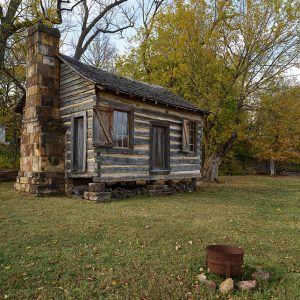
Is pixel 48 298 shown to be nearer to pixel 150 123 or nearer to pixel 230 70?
pixel 150 123

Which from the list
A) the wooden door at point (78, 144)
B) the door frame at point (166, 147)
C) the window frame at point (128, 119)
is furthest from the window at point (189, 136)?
the wooden door at point (78, 144)

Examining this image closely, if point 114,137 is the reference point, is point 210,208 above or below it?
below

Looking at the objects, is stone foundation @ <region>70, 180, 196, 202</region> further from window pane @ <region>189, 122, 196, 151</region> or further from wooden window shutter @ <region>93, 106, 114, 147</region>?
window pane @ <region>189, 122, 196, 151</region>

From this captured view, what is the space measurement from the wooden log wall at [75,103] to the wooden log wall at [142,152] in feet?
1.33

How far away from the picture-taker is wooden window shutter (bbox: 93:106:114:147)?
35.8ft

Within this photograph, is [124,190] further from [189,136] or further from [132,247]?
[132,247]

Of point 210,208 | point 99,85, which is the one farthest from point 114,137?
point 210,208

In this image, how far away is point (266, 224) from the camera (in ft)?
25.1

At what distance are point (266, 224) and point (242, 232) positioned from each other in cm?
122

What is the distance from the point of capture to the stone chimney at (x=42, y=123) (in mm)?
11950

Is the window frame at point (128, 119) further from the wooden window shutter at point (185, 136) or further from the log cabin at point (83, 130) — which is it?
the wooden window shutter at point (185, 136)

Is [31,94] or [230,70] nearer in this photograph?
[31,94]

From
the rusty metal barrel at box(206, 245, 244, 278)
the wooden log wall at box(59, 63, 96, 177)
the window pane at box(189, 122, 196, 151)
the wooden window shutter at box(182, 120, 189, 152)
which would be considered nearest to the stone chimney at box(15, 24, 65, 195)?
the wooden log wall at box(59, 63, 96, 177)

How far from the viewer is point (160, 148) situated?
13797 mm
